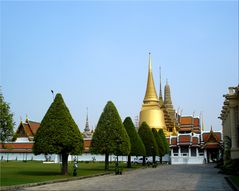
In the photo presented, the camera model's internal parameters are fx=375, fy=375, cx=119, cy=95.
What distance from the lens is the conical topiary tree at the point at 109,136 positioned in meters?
42.0

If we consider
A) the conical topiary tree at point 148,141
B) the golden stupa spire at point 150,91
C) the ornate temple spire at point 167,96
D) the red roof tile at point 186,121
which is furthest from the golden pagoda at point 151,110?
the conical topiary tree at point 148,141

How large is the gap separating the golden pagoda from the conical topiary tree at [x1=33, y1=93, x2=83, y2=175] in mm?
64995

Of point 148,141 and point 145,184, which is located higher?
point 148,141

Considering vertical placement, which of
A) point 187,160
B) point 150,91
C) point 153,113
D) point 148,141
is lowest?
point 187,160

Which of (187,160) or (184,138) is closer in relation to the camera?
(187,160)

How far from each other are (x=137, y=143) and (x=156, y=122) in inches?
1850

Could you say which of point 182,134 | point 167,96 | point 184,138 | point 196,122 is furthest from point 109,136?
point 167,96

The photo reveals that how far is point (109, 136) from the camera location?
42219 millimetres

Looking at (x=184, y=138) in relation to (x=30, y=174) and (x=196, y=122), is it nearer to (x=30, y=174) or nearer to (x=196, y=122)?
(x=196, y=122)

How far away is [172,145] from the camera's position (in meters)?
79.3

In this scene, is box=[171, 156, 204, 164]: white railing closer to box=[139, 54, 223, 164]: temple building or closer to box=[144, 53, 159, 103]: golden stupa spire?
box=[139, 54, 223, 164]: temple building

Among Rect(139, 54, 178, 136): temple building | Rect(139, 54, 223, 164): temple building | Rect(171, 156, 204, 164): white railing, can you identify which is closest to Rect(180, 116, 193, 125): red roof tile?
Rect(139, 54, 223, 164): temple building

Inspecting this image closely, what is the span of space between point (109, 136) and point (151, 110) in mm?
57335

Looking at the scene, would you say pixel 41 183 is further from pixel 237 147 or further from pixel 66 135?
pixel 237 147
